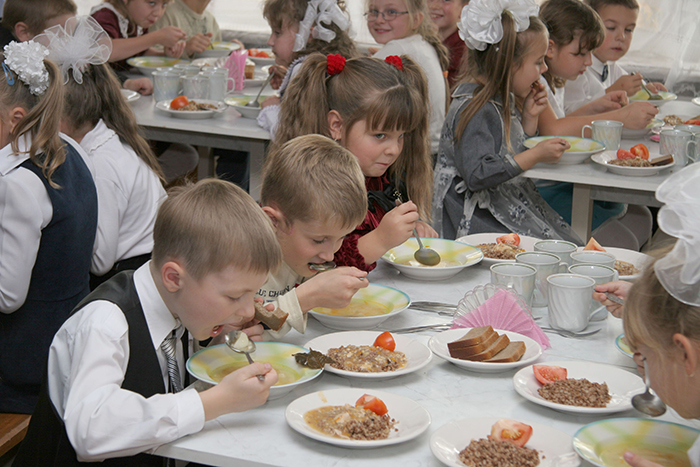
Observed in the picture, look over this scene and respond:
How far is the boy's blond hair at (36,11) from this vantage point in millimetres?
3297

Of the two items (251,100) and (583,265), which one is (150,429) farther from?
(251,100)

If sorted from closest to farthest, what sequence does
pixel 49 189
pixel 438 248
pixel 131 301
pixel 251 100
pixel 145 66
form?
pixel 131 301, pixel 49 189, pixel 438 248, pixel 251 100, pixel 145 66

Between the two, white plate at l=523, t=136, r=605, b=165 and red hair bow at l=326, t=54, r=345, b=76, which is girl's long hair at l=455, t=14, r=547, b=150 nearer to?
white plate at l=523, t=136, r=605, b=165

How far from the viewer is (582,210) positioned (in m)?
2.90

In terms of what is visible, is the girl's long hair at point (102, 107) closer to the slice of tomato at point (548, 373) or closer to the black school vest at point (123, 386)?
the black school vest at point (123, 386)

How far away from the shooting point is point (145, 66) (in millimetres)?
4047

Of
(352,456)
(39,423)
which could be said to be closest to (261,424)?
(352,456)

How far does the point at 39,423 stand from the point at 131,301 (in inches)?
11.0

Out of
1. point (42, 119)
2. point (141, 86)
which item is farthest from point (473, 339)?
point (141, 86)

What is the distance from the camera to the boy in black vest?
1112 mm

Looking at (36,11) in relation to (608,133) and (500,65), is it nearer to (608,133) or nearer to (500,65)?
(500,65)

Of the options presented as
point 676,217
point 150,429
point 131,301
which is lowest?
point 150,429

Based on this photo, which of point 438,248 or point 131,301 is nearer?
point 131,301

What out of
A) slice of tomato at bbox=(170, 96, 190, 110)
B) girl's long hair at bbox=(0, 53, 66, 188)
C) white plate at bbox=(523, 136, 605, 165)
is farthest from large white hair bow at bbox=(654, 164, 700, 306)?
slice of tomato at bbox=(170, 96, 190, 110)
